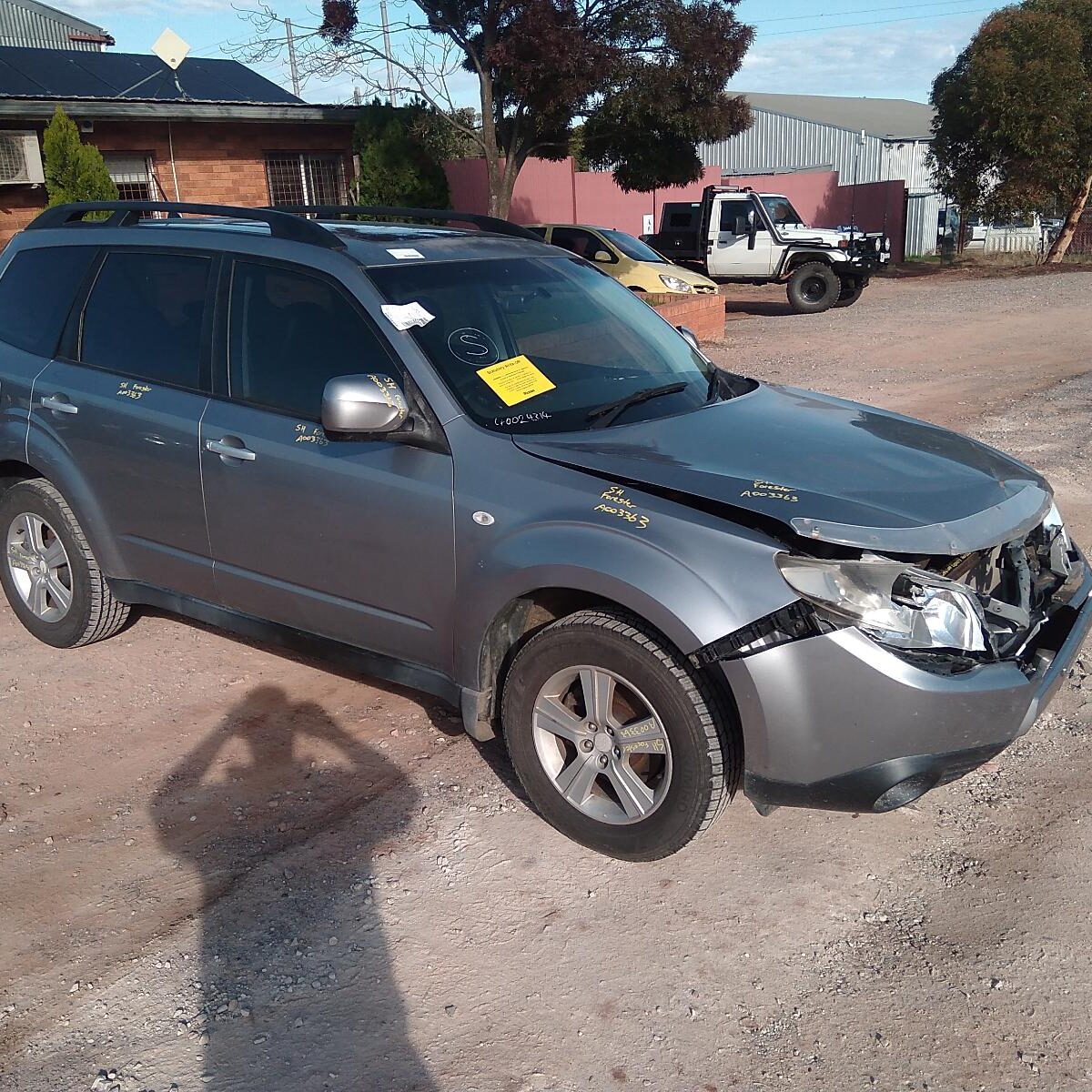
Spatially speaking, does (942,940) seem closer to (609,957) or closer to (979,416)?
(609,957)

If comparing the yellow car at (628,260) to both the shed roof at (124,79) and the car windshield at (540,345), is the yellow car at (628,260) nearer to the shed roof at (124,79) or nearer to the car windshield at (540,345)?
the shed roof at (124,79)

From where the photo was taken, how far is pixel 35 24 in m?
28.3

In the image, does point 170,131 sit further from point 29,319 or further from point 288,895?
point 288,895

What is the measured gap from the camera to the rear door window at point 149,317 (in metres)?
4.28

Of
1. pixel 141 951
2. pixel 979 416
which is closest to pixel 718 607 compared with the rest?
pixel 141 951

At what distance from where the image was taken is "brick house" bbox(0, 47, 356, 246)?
14766 millimetres

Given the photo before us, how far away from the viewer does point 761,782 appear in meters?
3.07

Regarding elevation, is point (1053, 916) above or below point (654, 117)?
below

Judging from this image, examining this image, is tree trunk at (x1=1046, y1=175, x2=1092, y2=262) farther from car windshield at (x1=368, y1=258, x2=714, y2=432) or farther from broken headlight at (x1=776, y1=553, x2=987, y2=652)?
broken headlight at (x1=776, y1=553, x2=987, y2=652)

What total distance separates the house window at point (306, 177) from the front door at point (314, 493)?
48.6ft

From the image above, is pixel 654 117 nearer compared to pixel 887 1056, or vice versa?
pixel 887 1056

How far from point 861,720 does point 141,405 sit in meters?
3.03

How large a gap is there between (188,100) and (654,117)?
7092mm

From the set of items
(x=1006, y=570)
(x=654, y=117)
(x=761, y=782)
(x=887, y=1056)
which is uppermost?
(x=654, y=117)
